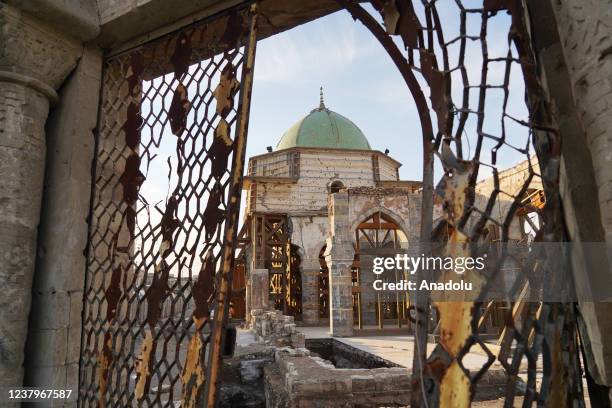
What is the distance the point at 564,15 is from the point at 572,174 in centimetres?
47

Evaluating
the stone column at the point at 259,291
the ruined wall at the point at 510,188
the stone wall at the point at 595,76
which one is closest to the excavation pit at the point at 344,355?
the stone column at the point at 259,291

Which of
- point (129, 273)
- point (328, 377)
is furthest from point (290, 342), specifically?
point (129, 273)

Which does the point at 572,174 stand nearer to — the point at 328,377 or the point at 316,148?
the point at 328,377

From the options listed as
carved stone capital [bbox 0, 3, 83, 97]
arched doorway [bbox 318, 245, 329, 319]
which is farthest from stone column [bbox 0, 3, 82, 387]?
arched doorway [bbox 318, 245, 329, 319]

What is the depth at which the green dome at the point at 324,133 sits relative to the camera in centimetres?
2090

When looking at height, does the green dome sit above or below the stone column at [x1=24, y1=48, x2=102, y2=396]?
above

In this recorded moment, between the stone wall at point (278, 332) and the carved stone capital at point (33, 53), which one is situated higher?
the carved stone capital at point (33, 53)

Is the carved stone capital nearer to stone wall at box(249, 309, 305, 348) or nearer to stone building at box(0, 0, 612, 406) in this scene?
stone building at box(0, 0, 612, 406)

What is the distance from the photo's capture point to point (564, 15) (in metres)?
1.21

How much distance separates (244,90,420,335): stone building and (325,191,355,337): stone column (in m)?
0.03

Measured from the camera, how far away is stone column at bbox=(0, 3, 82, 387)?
2.11 meters

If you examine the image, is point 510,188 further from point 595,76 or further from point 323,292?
point 595,76

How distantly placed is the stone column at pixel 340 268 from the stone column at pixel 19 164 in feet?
36.5

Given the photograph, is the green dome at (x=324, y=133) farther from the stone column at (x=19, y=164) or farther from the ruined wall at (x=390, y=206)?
the stone column at (x=19, y=164)
